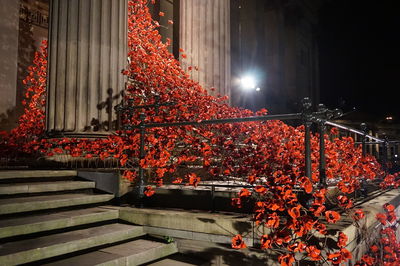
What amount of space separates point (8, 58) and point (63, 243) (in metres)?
9.00

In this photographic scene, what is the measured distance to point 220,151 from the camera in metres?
6.91

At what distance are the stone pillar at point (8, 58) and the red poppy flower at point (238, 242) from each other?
915cm

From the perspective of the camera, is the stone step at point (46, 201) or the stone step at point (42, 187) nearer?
the stone step at point (46, 201)

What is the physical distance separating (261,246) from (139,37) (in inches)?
379

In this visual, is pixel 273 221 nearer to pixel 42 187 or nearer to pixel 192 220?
pixel 192 220

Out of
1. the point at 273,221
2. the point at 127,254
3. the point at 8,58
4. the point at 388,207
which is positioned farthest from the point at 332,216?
the point at 8,58

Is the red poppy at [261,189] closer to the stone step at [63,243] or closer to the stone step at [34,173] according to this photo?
the stone step at [63,243]

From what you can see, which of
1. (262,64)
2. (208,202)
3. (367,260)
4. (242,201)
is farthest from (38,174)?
(262,64)

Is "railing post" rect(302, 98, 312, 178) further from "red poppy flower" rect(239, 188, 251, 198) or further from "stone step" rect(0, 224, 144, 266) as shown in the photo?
"stone step" rect(0, 224, 144, 266)

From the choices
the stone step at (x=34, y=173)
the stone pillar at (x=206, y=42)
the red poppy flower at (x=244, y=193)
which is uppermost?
the stone pillar at (x=206, y=42)

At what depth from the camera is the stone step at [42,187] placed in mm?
4425

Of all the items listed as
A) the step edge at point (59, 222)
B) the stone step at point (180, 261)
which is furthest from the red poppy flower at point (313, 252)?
the step edge at point (59, 222)

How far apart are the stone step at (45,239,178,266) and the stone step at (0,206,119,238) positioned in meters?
0.58

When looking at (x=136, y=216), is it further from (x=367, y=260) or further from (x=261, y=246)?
(x=367, y=260)
